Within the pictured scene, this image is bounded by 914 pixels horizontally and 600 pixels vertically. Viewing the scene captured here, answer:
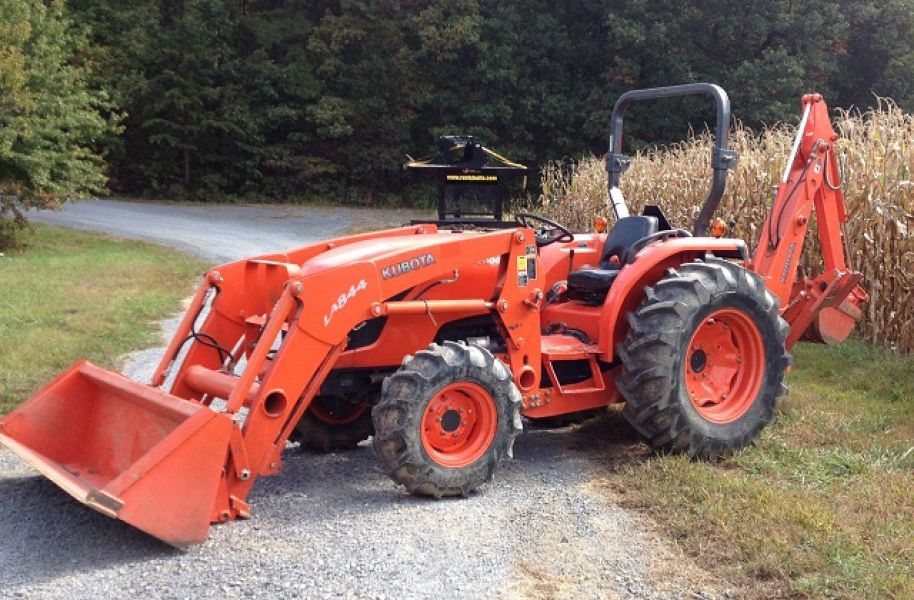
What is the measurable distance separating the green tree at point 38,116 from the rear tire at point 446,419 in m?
13.7

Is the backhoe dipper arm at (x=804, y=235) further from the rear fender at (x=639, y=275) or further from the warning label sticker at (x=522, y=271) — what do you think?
the warning label sticker at (x=522, y=271)

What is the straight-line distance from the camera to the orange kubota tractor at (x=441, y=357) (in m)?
4.61

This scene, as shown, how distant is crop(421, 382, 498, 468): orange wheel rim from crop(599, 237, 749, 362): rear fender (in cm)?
100

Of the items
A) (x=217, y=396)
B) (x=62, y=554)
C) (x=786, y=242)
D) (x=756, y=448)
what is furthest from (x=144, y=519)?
(x=786, y=242)

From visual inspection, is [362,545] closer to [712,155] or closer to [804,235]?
[712,155]

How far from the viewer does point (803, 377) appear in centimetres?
802

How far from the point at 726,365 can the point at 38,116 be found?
15515 millimetres

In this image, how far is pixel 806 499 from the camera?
490cm

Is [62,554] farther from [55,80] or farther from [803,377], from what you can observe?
[55,80]

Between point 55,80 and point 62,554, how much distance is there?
16308mm

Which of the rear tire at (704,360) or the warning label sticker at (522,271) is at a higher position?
the warning label sticker at (522,271)

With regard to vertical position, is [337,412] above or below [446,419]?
below

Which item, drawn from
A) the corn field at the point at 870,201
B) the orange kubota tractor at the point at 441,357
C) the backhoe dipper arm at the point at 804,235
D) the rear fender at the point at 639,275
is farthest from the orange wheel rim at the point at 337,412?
the corn field at the point at 870,201

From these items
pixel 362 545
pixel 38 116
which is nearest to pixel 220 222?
pixel 38 116
